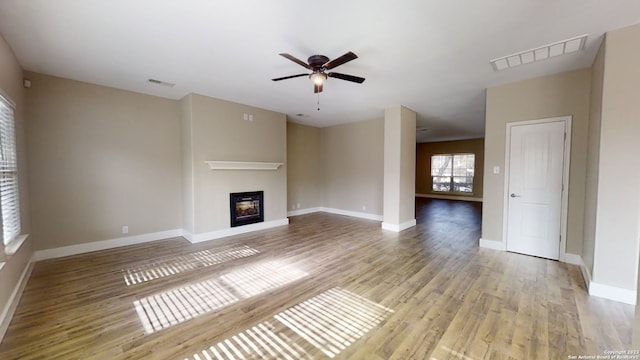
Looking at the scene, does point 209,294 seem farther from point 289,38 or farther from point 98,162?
point 98,162

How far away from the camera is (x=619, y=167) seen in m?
2.58

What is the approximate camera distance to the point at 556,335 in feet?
6.77

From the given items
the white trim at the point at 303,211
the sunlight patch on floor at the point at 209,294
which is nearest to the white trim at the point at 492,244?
the sunlight patch on floor at the point at 209,294

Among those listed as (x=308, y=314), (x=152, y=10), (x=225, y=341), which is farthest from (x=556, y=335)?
(x=152, y=10)

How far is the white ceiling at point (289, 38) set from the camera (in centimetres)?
220

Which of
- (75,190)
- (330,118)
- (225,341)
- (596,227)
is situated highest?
(330,118)

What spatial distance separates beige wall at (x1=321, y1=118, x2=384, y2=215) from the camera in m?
6.82

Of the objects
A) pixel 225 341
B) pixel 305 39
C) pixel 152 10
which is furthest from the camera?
pixel 305 39

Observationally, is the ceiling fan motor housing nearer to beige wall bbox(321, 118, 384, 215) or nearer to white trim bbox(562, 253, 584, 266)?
beige wall bbox(321, 118, 384, 215)

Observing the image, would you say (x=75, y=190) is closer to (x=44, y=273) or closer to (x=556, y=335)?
(x=44, y=273)

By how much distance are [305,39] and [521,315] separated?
3.50m

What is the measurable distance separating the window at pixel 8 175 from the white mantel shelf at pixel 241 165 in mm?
2346

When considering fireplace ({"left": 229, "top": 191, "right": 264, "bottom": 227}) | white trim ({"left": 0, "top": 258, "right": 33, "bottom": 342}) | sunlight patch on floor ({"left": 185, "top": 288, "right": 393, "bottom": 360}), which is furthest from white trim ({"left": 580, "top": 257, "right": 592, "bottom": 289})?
white trim ({"left": 0, "top": 258, "right": 33, "bottom": 342})

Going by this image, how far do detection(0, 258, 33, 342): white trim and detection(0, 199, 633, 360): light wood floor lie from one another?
0.21 feet
